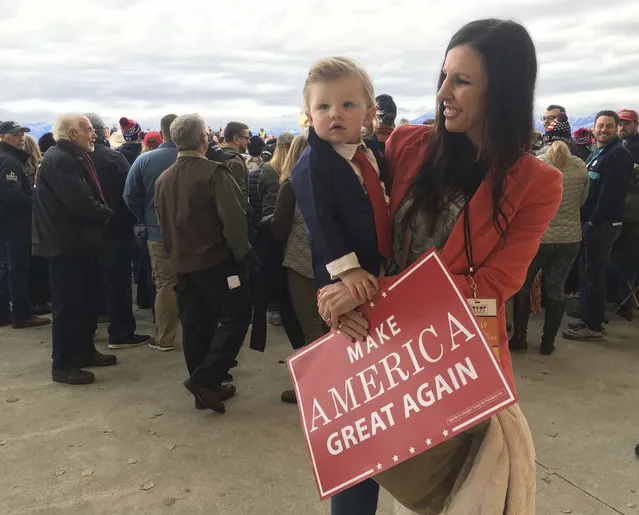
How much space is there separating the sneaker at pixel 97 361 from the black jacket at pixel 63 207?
3.00 feet

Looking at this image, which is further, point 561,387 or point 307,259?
point 561,387

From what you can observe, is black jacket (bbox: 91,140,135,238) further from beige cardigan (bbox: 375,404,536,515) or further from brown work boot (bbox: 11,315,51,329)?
beige cardigan (bbox: 375,404,536,515)

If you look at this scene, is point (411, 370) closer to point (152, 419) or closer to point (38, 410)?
point (152, 419)

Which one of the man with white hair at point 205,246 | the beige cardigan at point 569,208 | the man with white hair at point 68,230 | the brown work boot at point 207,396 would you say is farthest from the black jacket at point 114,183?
the beige cardigan at point 569,208

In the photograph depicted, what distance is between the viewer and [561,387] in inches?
155

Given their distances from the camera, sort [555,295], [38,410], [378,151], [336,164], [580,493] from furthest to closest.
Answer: [555,295], [38,410], [580,493], [378,151], [336,164]

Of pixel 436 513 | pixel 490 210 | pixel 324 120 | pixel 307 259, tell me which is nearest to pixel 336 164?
pixel 324 120

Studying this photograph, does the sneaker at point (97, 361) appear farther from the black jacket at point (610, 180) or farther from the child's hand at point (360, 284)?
the black jacket at point (610, 180)

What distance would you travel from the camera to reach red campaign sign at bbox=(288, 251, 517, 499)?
120cm

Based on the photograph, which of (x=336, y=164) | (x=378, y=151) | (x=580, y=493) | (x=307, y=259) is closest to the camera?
(x=336, y=164)

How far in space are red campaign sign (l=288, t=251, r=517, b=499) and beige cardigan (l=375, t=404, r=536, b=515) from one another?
122 millimetres

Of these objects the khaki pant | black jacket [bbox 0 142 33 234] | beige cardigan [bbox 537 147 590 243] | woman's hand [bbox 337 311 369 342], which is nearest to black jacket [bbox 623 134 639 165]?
beige cardigan [bbox 537 147 590 243]

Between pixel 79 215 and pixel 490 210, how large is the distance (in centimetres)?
342

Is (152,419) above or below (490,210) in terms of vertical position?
below
